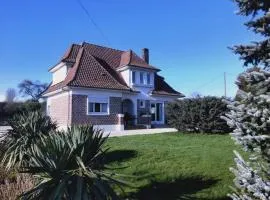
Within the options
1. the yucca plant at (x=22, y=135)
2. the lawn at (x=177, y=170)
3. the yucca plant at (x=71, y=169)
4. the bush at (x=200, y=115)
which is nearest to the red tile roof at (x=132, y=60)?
the bush at (x=200, y=115)

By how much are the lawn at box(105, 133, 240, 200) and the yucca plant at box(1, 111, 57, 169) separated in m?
2.52

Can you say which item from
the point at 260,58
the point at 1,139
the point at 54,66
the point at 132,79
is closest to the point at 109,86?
the point at 132,79

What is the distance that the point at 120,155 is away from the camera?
1186 centimetres

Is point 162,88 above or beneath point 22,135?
above

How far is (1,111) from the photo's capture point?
52.1m

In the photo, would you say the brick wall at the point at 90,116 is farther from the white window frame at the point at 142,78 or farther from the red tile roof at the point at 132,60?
the red tile roof at the point at 132,60

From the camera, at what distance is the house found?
87.6 feet

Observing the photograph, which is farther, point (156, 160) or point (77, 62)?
point (77, 62)

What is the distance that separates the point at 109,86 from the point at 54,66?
7.44 m

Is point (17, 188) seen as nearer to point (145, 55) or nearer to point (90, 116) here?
point (90, 116)

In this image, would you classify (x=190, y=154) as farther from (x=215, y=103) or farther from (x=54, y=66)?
(x=54, y=66)

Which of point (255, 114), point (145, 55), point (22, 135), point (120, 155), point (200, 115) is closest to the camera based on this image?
point (255, 114)

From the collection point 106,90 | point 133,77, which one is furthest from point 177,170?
point 133,77

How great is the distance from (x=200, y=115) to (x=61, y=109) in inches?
565
